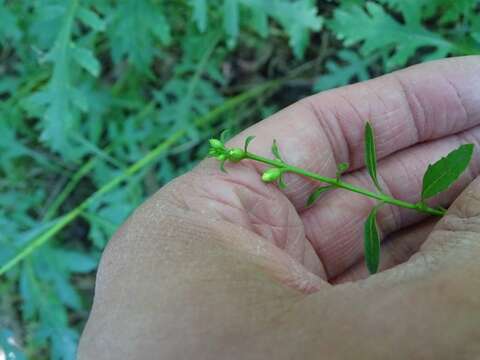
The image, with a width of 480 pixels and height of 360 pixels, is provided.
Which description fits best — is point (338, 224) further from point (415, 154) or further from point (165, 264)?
point (165, 264)

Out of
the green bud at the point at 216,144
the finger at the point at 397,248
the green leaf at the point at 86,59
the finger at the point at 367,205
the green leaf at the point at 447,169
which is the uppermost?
the green leaf at the point at 86,59

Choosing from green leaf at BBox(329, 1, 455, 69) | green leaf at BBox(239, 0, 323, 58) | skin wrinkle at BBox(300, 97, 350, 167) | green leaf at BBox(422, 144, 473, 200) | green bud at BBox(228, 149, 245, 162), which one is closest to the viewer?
green leaf at BBox(422, 144, 473, 200)

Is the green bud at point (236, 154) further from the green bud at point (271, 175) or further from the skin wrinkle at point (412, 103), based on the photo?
the skin wrinkle at point (412, 103)

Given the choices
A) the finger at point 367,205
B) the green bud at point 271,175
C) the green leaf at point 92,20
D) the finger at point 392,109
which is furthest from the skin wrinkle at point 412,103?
the green leaf at point 92,20

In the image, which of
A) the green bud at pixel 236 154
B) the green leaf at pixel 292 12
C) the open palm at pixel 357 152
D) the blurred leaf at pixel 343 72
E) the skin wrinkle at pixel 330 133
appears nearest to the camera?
the green bud at pixel 236 154

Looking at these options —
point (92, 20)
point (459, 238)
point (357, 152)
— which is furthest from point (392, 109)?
point (92, 20)

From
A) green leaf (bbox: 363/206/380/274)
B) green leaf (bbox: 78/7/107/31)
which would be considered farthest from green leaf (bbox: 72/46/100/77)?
green leaf (bbox: 363/206/380/274)

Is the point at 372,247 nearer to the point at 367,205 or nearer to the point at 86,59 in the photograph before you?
the point at 367,205

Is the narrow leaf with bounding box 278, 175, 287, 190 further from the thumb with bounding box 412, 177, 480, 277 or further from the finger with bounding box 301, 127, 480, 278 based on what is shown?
the thumb with bounding box 412, 177, 480, 277
